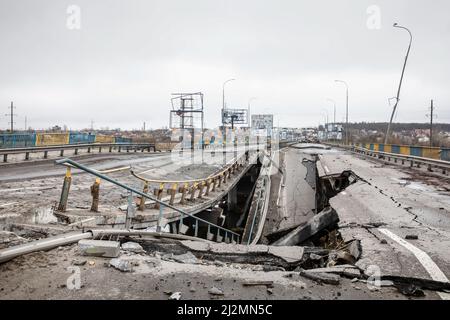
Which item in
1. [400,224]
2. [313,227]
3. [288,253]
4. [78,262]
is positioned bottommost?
[313,227]

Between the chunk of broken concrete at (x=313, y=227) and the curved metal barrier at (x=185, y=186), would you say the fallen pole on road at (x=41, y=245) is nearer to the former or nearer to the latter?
the curved metal barrier at (x=185, y=186)

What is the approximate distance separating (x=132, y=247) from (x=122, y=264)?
1136 mm

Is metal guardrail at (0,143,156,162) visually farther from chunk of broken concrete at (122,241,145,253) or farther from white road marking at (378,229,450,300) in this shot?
white road marking at (378,229,450,300)

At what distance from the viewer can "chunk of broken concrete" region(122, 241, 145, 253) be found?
551cm

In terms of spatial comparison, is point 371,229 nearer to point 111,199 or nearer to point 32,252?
point 32,252

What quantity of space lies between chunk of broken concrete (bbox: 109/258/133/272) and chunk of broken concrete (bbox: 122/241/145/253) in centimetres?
78

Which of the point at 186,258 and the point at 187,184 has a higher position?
the point at 187,184

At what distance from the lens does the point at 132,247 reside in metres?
5.64

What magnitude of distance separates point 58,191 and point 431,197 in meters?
12.9

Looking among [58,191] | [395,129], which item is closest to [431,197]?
[58,191]

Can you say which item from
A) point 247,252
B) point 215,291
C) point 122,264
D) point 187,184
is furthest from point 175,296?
point 187,184

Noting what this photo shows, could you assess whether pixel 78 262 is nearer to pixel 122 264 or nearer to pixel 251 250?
pixel 122 264

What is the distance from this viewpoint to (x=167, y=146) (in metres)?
48.5

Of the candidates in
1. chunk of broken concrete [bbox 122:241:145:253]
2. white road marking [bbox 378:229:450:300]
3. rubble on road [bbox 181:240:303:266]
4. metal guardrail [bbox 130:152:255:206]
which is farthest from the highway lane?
metal guardrail [bbox 130:152:255:206]
